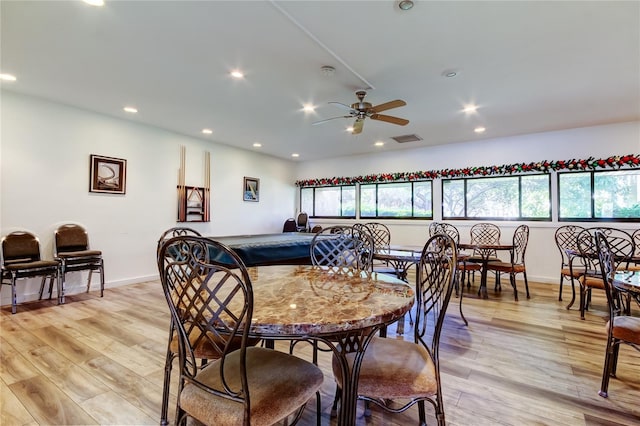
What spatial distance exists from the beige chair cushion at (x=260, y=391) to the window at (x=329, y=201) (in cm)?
663

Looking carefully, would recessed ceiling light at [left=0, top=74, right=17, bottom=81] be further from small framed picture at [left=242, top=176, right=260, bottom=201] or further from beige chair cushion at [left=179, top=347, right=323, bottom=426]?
beige chair cushion at [left=179, top=347, right=323, bottom=426]

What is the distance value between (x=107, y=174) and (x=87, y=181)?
286mm

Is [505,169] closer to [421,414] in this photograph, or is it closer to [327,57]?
[327,57]

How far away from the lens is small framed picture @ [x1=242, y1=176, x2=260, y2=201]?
7.12 m

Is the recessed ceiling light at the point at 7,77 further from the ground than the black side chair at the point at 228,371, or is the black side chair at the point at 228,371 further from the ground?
the recessed ceiling light at the point at 7,77

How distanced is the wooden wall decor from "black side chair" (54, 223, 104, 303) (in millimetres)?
1618

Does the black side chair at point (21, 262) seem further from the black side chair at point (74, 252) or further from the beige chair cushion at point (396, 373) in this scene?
the beige chair cushion at point (396, 373)

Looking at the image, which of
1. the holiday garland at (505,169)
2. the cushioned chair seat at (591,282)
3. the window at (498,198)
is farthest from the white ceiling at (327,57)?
the cushioned chair seat at (591,282)

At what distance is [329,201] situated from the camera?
8.30 metres

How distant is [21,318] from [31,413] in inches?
90.5

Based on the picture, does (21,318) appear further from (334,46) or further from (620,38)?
(620,38)

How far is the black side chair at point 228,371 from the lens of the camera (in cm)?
103

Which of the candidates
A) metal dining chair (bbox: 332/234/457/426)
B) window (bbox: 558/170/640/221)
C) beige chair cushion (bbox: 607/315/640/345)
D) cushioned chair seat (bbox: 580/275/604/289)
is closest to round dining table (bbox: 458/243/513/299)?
cushioned chair seat (bbox: 580/275/604/289)

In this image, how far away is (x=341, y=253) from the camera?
244 centimetres
